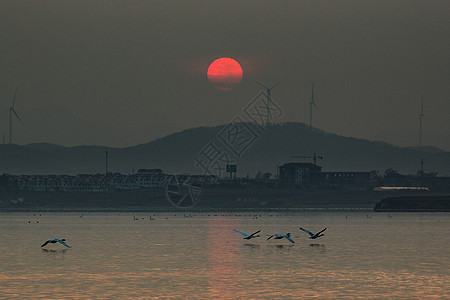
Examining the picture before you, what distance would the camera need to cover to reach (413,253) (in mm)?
97312

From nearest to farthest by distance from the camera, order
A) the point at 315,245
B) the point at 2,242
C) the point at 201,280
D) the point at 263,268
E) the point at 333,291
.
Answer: the point at 333,291
the point at 201,280
the point at 263,268
the point at 315,245
the point at 2,242

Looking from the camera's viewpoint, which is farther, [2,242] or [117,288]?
[2,242]

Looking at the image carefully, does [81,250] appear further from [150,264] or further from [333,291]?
[333,291]

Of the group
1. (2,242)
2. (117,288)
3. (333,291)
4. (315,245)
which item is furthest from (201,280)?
(2,242)

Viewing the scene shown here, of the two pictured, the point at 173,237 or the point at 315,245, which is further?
the point at 173,237

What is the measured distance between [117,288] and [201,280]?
28.1 ft

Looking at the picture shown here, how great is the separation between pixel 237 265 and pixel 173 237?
5129 cm

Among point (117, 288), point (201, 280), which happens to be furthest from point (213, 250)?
point (117, 288)

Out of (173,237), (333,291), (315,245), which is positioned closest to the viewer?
(333,291)

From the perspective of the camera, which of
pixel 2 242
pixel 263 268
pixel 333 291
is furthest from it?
pixel 2 242

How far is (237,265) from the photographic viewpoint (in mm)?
81062

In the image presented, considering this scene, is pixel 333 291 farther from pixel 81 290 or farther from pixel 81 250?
pixel 81 250

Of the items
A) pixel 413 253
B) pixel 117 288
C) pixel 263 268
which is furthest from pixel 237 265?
pixel 413 253

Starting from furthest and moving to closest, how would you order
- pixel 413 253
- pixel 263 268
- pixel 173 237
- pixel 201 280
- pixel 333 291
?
1. pixel 173 237
2. pixel 413 253
3. pixel 263 268
4. pixel 201 280
5. pixel 333 291
